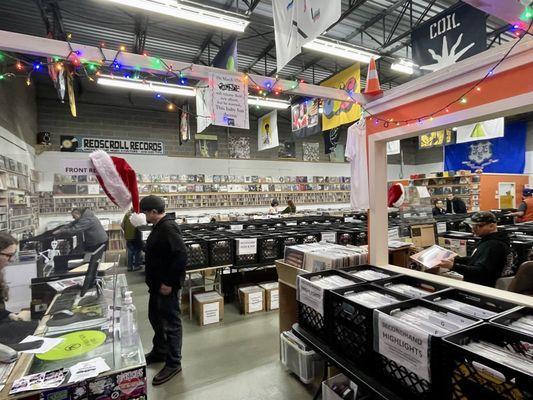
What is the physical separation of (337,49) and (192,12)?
2487mm

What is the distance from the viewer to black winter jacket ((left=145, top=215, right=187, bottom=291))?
2729mm

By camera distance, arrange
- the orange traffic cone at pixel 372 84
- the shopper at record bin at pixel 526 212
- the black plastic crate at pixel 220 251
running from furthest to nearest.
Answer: the shopper at record bin at pixel 526 212 < the black plastic crate at pixel 220 251 < the orange traffic cone at pixel 372 84

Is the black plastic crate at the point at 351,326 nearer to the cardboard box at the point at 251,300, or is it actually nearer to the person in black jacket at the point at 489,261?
the person in black jacket at the point at 489,261

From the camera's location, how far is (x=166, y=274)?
2736 mm

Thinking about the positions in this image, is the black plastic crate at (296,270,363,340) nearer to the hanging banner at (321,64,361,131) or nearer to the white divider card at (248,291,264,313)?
the white divider card at (248,291,264,313)

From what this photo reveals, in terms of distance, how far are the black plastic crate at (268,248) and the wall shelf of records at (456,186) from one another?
10.2 meters

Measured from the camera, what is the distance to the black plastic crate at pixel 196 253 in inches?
158

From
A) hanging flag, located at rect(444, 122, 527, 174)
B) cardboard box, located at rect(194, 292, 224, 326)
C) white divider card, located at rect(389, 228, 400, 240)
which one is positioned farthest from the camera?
hanging flag, located at rect(444, 122, 527, 174)

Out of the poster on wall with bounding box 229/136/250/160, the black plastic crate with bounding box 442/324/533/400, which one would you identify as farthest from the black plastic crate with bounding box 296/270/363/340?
the poster on wall with bounding box 229/136/250/160

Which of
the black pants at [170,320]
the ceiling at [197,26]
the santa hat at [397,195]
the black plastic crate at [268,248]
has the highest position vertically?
the ceiling at [197,26]

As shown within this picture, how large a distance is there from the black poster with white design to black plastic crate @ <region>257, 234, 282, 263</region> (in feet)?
9.80

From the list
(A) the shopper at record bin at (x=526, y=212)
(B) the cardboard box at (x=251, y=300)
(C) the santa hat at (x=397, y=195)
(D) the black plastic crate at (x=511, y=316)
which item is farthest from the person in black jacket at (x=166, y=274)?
(A) the shopper at record bin at (x=526, y=212)

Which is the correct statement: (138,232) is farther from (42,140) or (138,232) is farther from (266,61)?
(266,61)

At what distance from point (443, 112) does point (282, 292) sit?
2051mm
